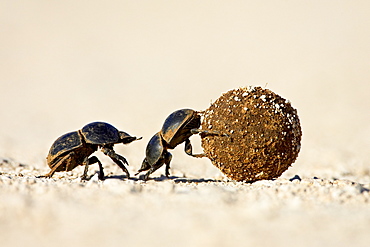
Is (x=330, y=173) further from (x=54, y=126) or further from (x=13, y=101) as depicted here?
(x=13, y=101)

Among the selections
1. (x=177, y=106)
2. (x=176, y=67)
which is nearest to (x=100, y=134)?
(x=177, y=106)

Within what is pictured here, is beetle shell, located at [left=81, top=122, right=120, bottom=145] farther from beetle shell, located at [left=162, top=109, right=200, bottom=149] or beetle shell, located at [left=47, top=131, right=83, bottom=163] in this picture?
beetle shell, located at [left=162, top=109, right=200, bottom=149]

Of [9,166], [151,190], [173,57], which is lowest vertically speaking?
[151,190]

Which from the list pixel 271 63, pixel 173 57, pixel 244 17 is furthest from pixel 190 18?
pixel 271 63

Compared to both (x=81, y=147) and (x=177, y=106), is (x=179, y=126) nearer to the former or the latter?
(x=81, y=147)

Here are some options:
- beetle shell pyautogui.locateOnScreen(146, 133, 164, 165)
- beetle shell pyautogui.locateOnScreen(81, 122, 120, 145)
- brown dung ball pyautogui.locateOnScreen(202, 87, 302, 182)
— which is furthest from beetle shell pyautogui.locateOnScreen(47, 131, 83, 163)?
brown dung ball pyautogui.locateOnScreen(202, 87, 302, 182)

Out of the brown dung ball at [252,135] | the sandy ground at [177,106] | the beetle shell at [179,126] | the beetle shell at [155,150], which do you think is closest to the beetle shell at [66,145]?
the sandy ground at [177,106]
